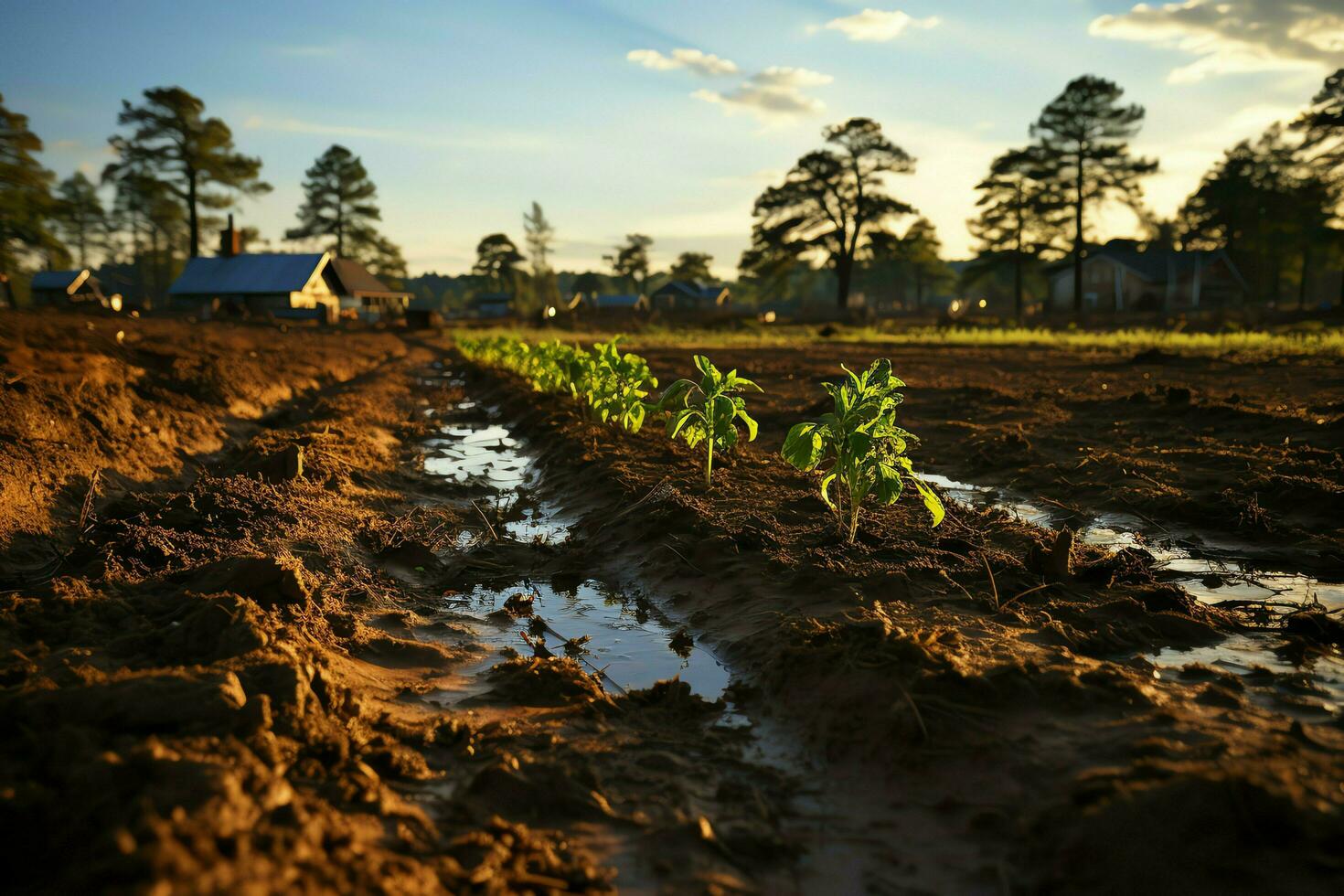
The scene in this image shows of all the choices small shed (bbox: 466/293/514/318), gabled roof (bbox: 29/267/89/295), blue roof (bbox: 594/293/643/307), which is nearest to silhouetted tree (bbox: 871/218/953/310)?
blue roof (bbox: 594/293/643/307)

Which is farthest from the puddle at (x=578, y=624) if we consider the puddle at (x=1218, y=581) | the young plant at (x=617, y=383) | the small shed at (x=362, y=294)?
the small shed at (x=362, y=294)

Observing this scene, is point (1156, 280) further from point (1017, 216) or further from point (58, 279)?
point (58, 279)

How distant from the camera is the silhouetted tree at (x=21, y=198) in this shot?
26906 millimetres

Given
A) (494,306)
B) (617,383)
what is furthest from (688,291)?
(617,383)

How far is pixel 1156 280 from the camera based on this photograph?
50.2 meters

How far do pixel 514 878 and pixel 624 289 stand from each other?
438 ft

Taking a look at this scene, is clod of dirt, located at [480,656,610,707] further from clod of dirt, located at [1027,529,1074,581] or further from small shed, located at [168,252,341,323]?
small shed, located at [168,252,341,323]

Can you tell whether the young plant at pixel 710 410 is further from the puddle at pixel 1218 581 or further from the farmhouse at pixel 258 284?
the farmhouse at pixel 258 284

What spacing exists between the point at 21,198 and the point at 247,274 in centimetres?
2048

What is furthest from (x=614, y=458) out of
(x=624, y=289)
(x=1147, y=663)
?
(x=624, y=289)

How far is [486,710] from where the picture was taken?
3.58m

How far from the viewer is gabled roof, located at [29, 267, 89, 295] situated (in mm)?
54125

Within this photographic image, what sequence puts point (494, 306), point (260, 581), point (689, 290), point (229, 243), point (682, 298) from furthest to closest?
point (682, 298)
point (689, 290)
point (494, 306)
point (229, 243)
point (260, 581)

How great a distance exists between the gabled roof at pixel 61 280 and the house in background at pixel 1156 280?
201ft
